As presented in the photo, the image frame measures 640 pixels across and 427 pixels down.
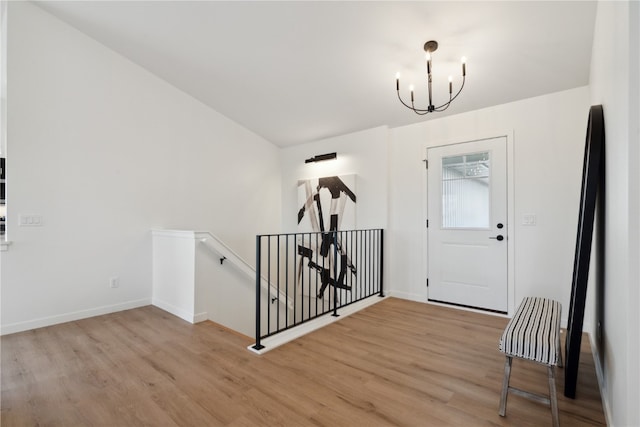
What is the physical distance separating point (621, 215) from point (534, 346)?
0.76 meters

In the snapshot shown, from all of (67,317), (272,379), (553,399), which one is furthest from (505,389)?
(67,317)

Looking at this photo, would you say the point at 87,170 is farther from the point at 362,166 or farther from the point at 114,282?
the point at 362,166

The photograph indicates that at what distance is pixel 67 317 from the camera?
10.4 ft

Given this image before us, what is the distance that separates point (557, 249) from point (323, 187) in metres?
3.09

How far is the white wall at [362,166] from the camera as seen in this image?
4.16 meters

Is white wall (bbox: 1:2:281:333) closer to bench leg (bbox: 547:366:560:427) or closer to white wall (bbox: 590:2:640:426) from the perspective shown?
bench leg (bbox: 547:366:560:427)

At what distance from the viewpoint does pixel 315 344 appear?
2564 millimetres

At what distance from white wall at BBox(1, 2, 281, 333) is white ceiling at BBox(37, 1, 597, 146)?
360 millimetres

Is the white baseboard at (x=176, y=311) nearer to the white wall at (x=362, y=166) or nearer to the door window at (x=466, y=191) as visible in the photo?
the white wall at (x=362, y=166)

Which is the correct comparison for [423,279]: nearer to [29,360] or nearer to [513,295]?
[513,295]

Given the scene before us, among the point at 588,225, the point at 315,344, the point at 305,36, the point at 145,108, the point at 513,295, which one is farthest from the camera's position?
the point at 145,108

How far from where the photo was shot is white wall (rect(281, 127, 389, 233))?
416 cm

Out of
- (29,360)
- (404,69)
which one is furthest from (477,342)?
(29,360)

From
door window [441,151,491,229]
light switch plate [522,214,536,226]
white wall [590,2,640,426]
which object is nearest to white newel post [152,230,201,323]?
door window [441,151,491,229]
